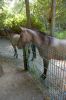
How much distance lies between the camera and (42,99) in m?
2.89

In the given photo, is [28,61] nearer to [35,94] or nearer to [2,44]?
[35,94]

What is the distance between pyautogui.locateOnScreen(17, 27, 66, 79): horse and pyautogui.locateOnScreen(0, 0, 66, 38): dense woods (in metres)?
2.15

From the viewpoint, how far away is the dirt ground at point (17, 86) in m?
3.02

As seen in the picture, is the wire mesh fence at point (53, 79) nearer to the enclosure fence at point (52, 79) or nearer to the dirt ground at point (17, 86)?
the enclosure fence at point (52, 79)

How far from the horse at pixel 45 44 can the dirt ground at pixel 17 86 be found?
1.21 ft

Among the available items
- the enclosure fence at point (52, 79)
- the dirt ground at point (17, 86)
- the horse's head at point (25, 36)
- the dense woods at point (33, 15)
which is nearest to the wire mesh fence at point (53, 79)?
the enclosure fence at point (52, 79)

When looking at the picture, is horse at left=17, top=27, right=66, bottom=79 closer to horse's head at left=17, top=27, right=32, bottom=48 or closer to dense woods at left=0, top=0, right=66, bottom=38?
horse's head at left=17, top=27, right=32, bottom=48

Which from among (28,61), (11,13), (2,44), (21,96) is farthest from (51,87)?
(11,13)

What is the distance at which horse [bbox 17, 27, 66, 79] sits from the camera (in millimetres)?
3443

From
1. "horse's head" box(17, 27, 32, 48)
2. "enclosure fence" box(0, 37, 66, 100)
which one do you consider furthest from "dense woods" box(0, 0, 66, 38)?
"horse's head" box(17, 27, 32, 48)

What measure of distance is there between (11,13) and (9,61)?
3.63 m

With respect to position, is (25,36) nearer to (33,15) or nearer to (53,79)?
(53,79)

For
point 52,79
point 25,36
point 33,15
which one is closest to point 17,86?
point 52,79

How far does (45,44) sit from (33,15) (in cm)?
336
